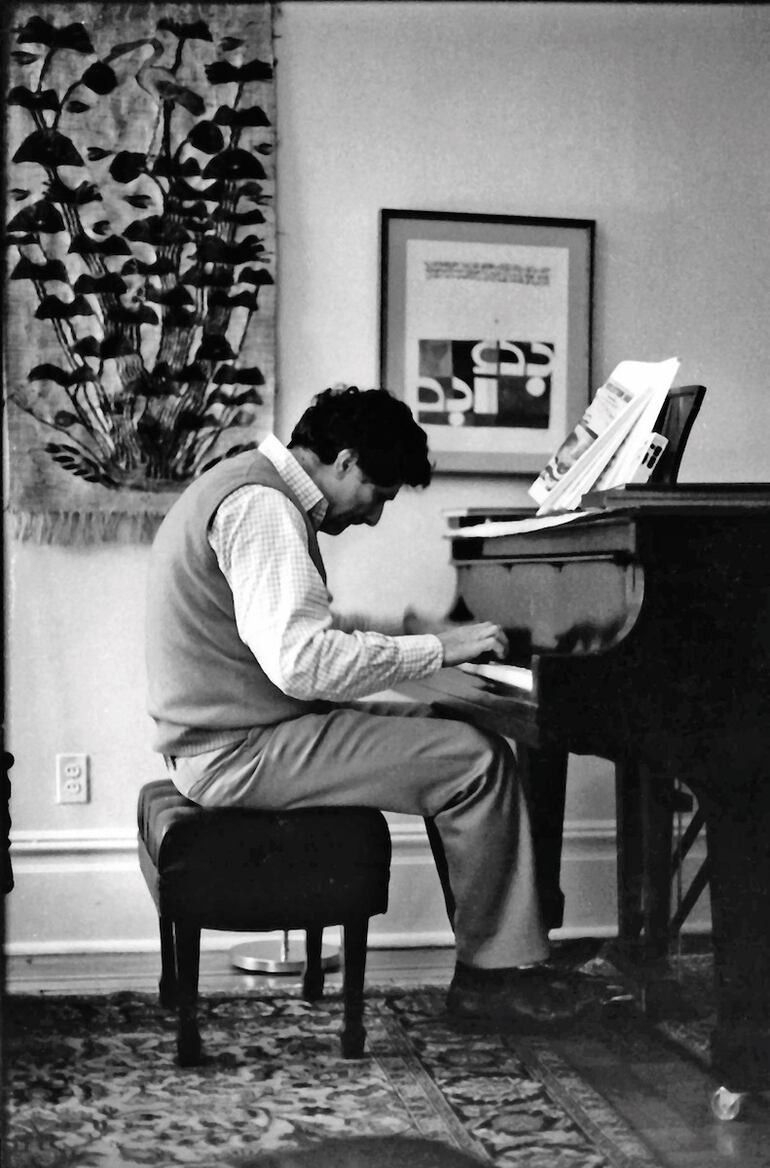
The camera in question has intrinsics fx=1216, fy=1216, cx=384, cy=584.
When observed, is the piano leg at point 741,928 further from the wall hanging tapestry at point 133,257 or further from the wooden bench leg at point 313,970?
the wall hanging tapestry at point 133,257

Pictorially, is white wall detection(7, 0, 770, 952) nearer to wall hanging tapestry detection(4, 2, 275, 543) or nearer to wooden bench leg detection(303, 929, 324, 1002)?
wall hanging tapestry detection(4, 2, 275, 543)

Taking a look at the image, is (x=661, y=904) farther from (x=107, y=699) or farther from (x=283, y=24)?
(x=283, y=24)

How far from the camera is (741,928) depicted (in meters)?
1.94

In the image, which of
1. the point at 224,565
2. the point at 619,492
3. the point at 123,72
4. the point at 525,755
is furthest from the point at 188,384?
the point at 619,492

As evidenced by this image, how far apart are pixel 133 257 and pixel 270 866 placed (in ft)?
5.49

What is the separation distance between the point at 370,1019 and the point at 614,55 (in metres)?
2.51

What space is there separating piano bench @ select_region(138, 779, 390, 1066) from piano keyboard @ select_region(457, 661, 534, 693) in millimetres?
344

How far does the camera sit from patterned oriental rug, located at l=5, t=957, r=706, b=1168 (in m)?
1.90

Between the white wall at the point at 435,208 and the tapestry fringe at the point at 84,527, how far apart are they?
0.12 ft

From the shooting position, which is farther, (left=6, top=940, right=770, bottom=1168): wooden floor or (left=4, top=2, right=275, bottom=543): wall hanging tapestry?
(left=4, top=2, right=275, bottom=543): wall hanging tapestry

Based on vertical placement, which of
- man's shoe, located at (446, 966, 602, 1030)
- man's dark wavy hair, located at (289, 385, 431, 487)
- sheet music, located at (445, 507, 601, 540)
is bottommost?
man's shoe, located at (446, 966, 602, 1030)

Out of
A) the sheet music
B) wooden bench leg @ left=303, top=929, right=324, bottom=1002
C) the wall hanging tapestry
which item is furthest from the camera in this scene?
the wall hanging tapestry

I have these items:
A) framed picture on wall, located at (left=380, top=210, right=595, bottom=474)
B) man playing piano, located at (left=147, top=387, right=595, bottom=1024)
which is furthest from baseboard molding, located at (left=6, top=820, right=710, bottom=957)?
framed picture on wall, located at (left=380, top=210, right=595, bottom=474)

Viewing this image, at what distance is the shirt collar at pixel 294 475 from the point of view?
237 cm
